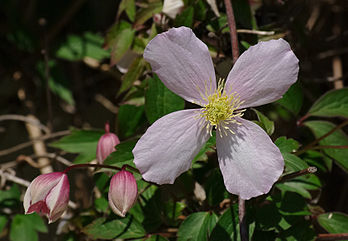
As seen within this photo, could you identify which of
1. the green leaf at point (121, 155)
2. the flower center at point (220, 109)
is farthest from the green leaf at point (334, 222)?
the green leaf at point (121, 155)

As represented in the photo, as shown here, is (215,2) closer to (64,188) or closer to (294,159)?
(294,159)

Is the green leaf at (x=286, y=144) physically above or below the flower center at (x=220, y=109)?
below

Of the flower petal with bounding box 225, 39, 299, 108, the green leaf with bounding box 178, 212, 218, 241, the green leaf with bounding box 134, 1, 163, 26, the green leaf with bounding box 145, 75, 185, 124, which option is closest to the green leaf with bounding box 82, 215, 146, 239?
the green leaf with bounding box 178, 212, 218, 241

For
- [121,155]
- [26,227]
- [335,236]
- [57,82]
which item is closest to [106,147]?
[121,155]

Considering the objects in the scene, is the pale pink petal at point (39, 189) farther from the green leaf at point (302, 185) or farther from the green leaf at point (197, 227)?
the green leaf at point (302, 185)

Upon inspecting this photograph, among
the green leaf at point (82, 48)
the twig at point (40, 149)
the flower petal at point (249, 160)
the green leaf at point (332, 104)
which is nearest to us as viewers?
the flower petal at point (249, 160)

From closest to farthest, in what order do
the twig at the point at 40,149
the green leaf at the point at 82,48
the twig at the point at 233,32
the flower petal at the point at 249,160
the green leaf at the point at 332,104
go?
the flower petal at the point at 249,160
the twig at the point at 233,32
the green leaf at the point at 332,104
the twig at the point at 40,149
the green leaf at the point at 82,48
